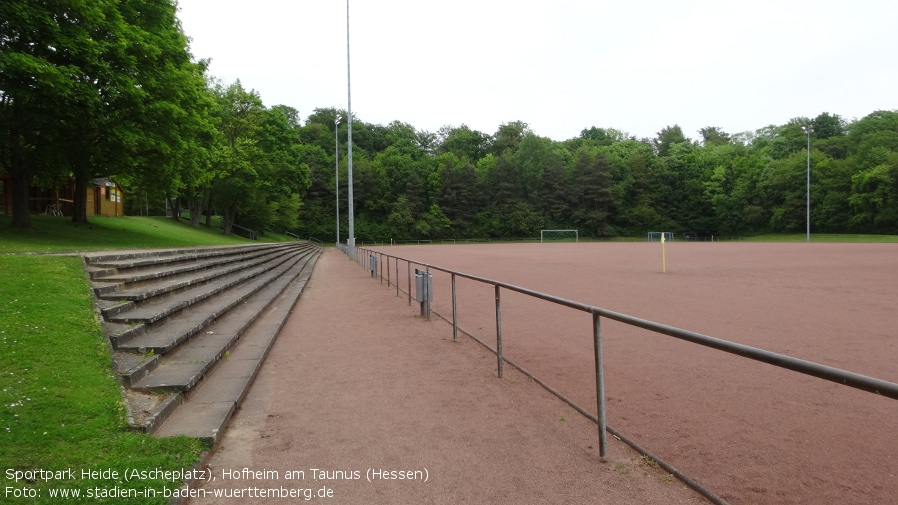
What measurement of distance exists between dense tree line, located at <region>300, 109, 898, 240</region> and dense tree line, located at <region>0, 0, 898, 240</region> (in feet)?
0.89

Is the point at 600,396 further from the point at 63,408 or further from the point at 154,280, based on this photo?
the point at 154,280

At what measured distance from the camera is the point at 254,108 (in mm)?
46656

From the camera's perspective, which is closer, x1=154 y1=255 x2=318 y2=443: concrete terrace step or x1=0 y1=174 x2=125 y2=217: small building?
x1=154 y1=255 x2=318 y2=443: concrete terrace step

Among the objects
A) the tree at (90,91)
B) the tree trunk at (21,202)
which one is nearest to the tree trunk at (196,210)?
the tree at (90,91)

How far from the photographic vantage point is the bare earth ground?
314 centimetres

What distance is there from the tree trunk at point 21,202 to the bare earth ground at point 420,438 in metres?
16.0

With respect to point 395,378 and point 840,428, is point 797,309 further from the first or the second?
point 395,378

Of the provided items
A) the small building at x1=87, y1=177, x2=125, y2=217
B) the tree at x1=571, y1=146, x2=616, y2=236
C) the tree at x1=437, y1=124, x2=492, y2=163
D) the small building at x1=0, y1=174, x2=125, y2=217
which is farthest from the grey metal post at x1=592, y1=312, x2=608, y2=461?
the tree at x1=437, y1=124, x2=492, y2=163

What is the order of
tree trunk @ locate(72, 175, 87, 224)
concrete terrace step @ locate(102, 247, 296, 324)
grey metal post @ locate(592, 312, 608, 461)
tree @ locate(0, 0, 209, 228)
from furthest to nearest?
tree trunk @ locate(72, 175, 87, 224) < tree @ locate(0, 0, 209, 228) < concrete terrace step @ locate(102, 247, 296, 324) < grey metal post @ locate(592, 312, 608, 461)

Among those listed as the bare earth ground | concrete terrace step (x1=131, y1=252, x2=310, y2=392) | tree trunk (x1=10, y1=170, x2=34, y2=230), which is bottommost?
the bare earth ground

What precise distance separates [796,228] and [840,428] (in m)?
82.1

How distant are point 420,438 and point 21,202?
20.0 metres

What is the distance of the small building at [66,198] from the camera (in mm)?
28625

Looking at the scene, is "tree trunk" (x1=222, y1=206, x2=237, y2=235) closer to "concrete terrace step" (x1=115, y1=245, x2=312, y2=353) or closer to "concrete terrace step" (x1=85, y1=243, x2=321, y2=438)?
"concrete terrace step" (x1=85, y1=243, x2=321, y2=438)
